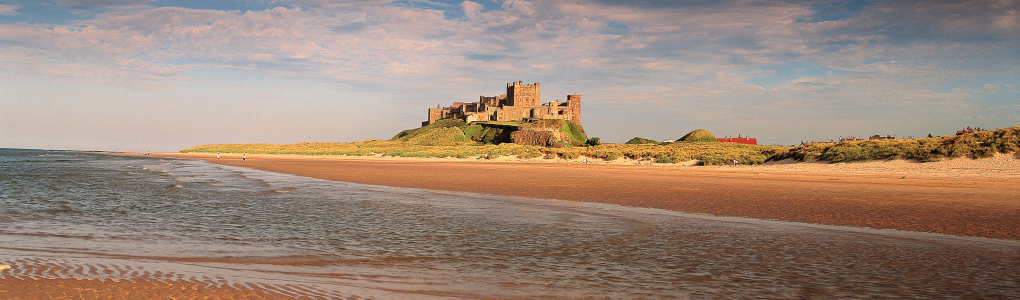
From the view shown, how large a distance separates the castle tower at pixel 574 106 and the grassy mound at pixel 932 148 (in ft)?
354

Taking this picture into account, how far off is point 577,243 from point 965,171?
23735mm

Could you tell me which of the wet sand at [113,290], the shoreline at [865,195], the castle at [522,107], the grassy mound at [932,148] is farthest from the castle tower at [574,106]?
the wet sand at [113,290]

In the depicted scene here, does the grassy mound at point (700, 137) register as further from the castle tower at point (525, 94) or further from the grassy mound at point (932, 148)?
the castle tower at point (525, 94)

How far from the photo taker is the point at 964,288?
16.9 ft

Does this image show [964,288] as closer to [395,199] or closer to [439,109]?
[395,199]

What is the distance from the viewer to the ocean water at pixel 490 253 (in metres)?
5.11

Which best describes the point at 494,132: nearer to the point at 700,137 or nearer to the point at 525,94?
the point at 525,94

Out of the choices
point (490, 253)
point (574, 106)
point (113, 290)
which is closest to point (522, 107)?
point (574, 106)

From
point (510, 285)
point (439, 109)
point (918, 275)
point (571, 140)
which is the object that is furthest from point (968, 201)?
point (439, 109)

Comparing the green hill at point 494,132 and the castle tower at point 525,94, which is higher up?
the castle tower at point 525,94

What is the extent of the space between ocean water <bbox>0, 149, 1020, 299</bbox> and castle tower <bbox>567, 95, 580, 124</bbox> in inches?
5059

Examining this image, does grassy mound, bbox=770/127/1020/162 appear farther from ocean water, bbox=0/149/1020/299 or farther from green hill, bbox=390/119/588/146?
green hill, bbox=390/119/588/146

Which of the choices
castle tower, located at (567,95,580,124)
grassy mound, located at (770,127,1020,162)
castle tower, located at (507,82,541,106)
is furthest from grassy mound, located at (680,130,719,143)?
castle tower, located at (507,82,541,106)

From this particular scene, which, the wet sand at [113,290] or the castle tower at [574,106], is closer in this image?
the wet sand at [113,290]
